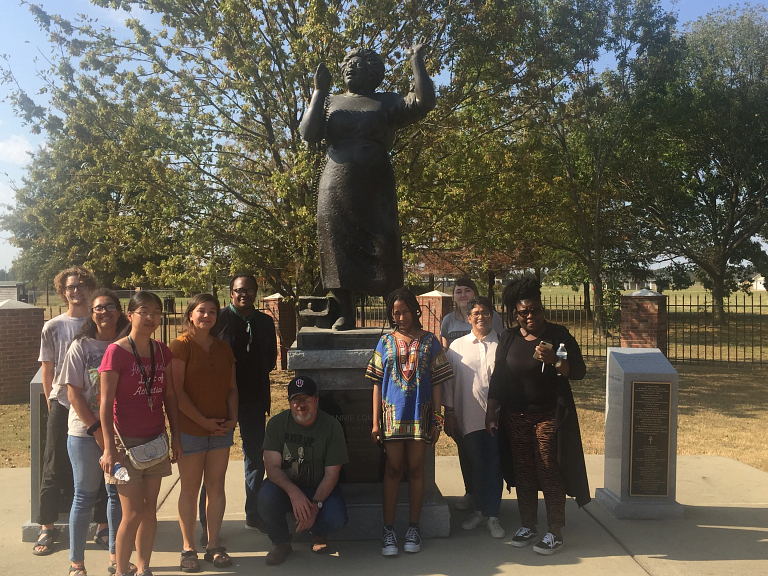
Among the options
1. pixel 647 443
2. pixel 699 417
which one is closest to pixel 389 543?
pixel 647 443

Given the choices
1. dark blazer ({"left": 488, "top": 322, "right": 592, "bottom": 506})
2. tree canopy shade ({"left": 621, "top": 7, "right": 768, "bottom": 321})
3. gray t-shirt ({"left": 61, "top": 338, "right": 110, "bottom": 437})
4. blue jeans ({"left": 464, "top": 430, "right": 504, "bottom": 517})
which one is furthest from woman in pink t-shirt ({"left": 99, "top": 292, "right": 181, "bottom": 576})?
tree canopy shade ({"left": 621, "top": 7, "right": 768, "bottom": 321})

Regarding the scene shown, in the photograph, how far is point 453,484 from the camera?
17.8 ft

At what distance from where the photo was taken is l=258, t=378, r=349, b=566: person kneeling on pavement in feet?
12.3

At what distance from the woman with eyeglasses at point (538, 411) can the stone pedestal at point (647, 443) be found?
0.76 m

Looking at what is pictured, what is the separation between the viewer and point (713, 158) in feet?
77.2

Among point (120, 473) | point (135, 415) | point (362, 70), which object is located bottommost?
point (120, 473)

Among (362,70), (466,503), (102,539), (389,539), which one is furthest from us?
(466,503)

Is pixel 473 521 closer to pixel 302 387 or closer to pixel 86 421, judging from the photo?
pixel 302 387

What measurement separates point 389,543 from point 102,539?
1851 mm

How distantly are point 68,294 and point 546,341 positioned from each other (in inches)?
116

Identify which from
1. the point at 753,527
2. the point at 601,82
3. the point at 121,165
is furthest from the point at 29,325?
the point at 601,82

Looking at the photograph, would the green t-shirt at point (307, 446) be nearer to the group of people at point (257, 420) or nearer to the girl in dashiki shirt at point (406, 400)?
the group of people at point (257, 420)

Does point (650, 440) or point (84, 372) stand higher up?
point (84, 372)

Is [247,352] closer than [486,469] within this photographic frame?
Yes
